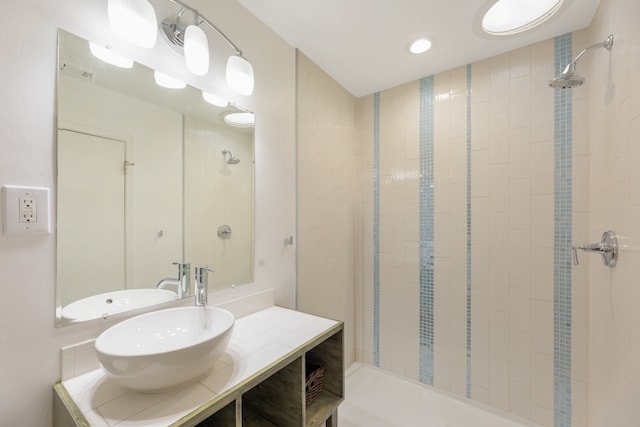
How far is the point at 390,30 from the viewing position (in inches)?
61.2

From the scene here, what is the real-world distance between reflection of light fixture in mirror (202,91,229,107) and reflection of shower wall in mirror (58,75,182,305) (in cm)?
16

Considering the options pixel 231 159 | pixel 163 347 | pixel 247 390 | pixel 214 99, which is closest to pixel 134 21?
pixel 214 99

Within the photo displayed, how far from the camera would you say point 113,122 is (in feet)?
3.15

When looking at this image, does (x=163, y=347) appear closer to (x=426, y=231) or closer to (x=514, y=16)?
(x=426, y=231)

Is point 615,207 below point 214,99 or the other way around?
below


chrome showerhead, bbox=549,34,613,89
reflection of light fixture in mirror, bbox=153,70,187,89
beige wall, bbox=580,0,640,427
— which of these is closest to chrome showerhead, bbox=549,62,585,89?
chrome showerhead, bbox=549,34,613,89

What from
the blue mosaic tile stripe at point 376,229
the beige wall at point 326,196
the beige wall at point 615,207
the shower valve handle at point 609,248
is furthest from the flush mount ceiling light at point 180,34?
the shower valve handle at point 609,248

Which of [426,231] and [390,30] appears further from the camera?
[426,231]

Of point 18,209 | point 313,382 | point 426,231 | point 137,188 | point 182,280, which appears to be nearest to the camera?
point 18,209

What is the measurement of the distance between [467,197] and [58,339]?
2130 mm

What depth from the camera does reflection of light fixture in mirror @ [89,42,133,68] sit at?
902mm

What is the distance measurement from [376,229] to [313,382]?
51.2 inches

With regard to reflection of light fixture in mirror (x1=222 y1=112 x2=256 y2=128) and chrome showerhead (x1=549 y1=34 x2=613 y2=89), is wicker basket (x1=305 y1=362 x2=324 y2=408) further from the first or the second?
chrome showerhead (x1=549 y1=34 x2=613 y2=89)

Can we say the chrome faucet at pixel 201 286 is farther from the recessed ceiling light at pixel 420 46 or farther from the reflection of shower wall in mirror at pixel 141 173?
the recessed ceiling light at pixel 420 46
